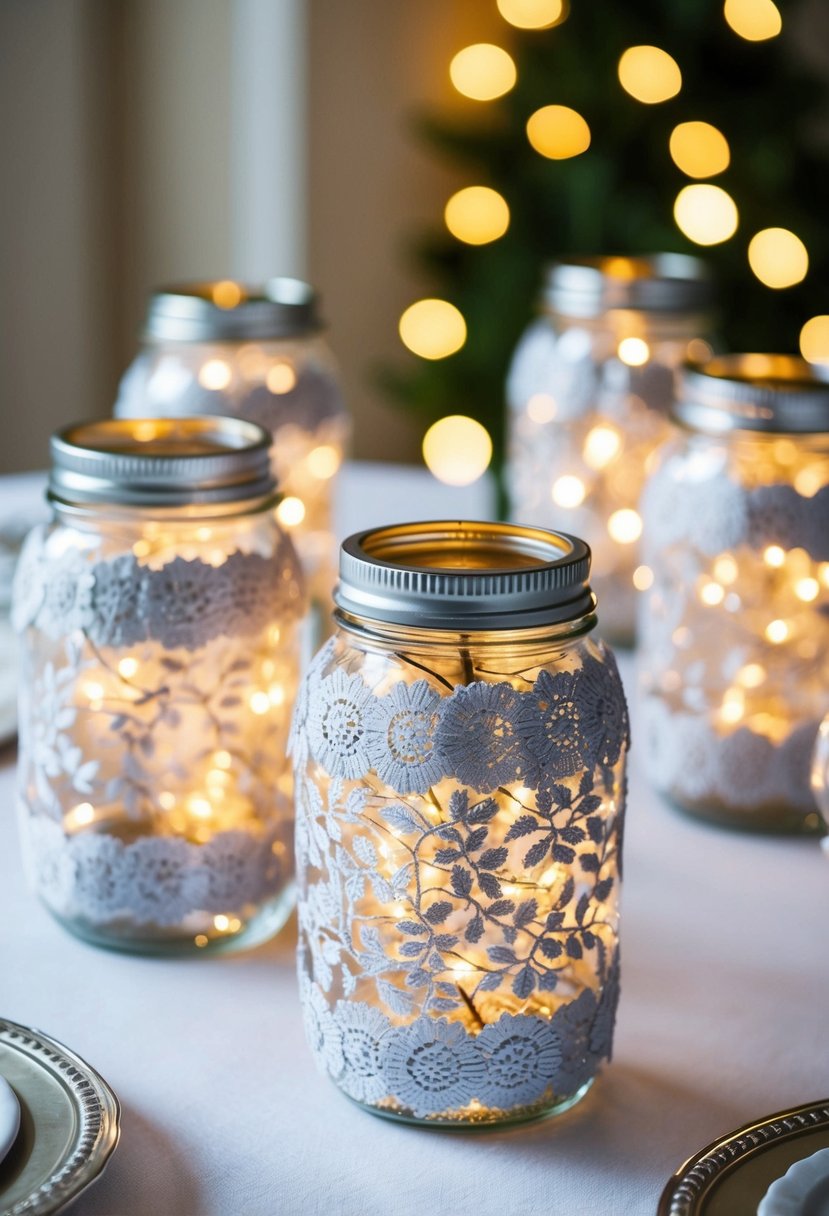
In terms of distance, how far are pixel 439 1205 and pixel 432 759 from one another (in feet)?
0.61

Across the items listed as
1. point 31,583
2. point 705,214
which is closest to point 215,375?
point 31,583

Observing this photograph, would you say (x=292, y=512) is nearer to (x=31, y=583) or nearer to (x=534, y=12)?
(x=31, y=583)

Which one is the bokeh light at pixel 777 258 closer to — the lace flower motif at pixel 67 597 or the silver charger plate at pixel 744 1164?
the lace flower motif at pixel 67 597

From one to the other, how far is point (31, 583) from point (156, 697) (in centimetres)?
10

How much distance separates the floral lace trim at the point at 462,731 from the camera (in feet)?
2.17

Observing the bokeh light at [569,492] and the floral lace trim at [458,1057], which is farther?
the bokeh light at [569,492]

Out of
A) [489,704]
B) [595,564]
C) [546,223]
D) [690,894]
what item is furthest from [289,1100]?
[546,223]

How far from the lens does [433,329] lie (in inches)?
117

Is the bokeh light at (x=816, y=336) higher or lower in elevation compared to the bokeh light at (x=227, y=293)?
lower

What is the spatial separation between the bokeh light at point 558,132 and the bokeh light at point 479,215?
0.46 feet

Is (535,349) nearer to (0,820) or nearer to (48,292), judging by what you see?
(0,820)

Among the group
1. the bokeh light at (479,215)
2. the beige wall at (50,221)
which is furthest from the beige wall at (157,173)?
the bokeh light at (479,215)

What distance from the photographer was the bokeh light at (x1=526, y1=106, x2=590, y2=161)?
2.63 meters

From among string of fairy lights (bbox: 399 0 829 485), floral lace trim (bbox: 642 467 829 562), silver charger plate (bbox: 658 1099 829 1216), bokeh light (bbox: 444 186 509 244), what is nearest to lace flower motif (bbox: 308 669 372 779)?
silver charger plate (bbox: 658 1099 829 1216)
